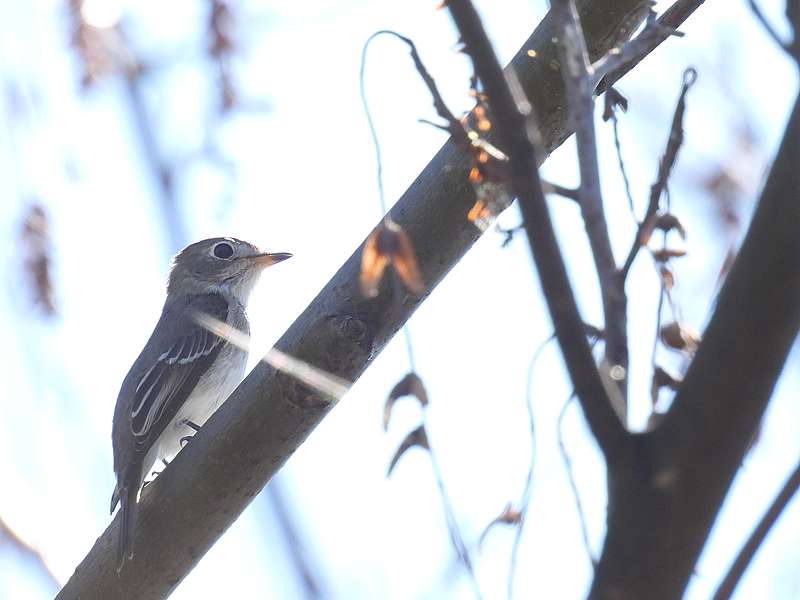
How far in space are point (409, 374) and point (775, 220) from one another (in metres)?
0.89

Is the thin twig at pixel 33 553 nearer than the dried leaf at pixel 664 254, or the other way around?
the dried leaf at pixel 664 254

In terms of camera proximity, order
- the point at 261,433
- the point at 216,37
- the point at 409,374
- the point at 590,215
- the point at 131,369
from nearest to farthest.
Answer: the point at 590,215 < the point at 409,374 < the point at 261,433 < the point at 216,37 < the point at 131,369

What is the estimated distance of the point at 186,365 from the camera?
7.46 m

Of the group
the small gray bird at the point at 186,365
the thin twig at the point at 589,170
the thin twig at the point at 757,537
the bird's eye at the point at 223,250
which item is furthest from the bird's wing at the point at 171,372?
the thin twig at the point at 757,537

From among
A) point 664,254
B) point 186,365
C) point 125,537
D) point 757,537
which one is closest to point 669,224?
point 664,254

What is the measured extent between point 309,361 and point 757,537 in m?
2.19

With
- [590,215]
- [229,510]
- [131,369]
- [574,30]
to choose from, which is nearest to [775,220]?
[590,215]

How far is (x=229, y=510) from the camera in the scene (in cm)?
407

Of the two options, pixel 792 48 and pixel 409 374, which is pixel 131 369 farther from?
pixel 792 48

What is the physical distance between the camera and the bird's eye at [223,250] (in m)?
9.20

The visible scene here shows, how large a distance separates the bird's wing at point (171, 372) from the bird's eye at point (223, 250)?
84cm

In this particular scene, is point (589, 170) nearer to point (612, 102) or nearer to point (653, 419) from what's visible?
point (653, 419)

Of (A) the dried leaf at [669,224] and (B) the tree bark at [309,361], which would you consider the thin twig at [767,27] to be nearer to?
(A) the dried leaf at [669,224]

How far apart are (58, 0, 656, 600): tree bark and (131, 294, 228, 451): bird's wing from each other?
2.53 m
